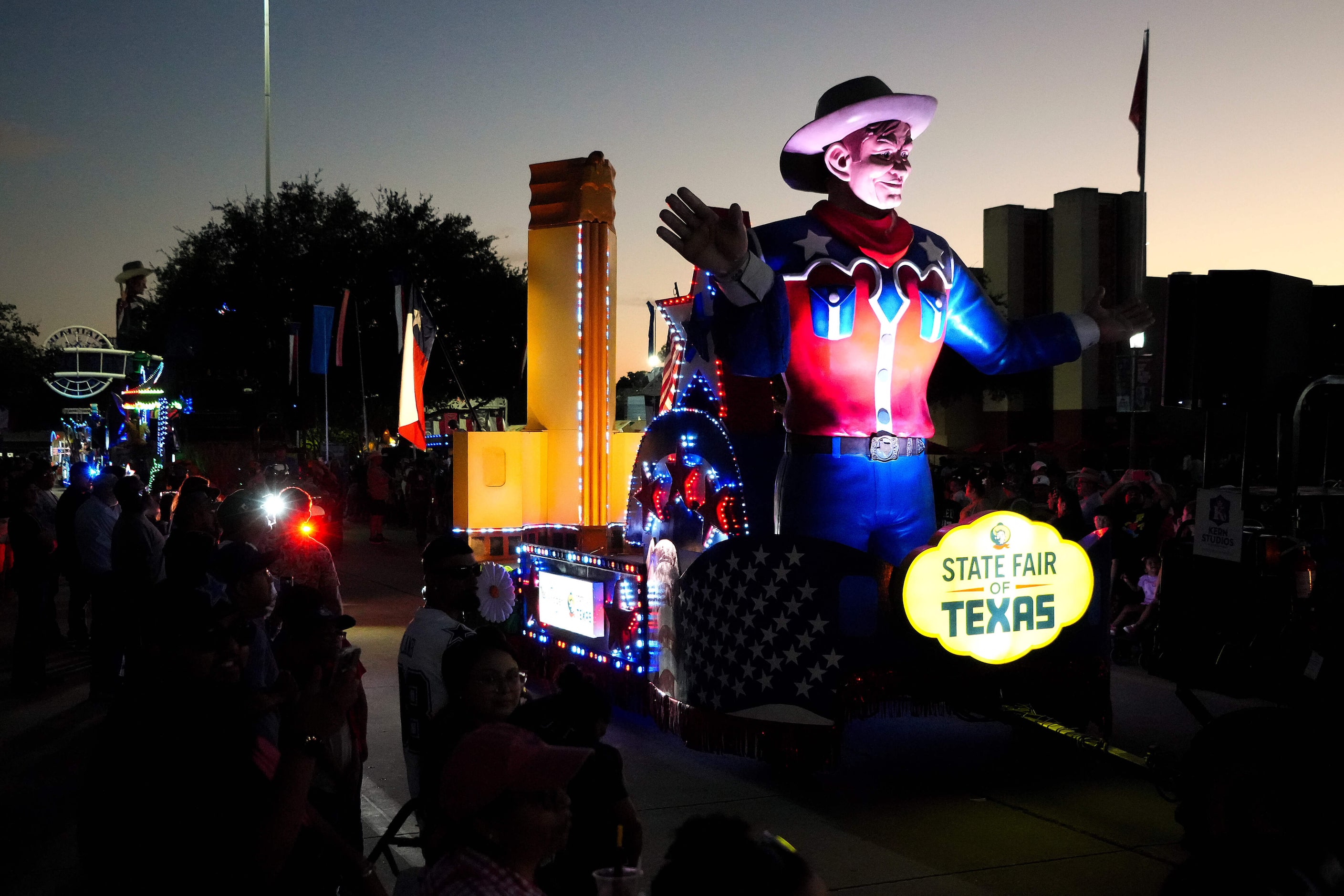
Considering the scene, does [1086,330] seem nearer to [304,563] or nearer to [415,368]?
[304,563]

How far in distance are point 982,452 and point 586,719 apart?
119 ft

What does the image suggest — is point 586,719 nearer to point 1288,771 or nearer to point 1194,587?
point 1288,771

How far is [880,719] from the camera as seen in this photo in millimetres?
8016

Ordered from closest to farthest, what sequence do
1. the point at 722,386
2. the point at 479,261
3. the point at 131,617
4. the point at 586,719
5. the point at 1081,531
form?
1. the point at 586,719
2. the point at 722,386
3. the point at 131,617
4. the point at 1081,531
5. the point at 479,261

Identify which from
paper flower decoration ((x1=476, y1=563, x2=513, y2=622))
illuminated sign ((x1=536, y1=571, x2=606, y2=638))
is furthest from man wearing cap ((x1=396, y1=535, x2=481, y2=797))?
illuminated sign ((x1=536, y1=571, x2=606, y2=638))

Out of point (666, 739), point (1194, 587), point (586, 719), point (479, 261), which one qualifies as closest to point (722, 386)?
point (666, 739)

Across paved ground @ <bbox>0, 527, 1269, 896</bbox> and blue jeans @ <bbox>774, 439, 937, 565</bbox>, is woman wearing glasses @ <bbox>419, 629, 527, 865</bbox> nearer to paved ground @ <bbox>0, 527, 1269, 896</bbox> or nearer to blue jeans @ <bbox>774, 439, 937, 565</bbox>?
paved ground @ <bbox>0, 527, 1269, 896</bbox>

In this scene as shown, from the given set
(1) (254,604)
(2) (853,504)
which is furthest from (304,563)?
(2) (853,504)

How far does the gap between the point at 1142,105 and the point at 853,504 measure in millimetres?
16589

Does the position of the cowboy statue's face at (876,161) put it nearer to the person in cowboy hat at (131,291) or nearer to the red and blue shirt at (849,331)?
the red and blue shirt at (849,331)

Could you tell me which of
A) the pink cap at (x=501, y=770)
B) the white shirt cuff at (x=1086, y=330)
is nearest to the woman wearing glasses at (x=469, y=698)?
the pink cap at (x=501, y=770)

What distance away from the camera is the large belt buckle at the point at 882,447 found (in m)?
6.23

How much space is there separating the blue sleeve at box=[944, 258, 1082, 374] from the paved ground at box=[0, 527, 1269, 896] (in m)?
2.21

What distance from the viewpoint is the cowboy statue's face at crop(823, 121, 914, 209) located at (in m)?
6.39
